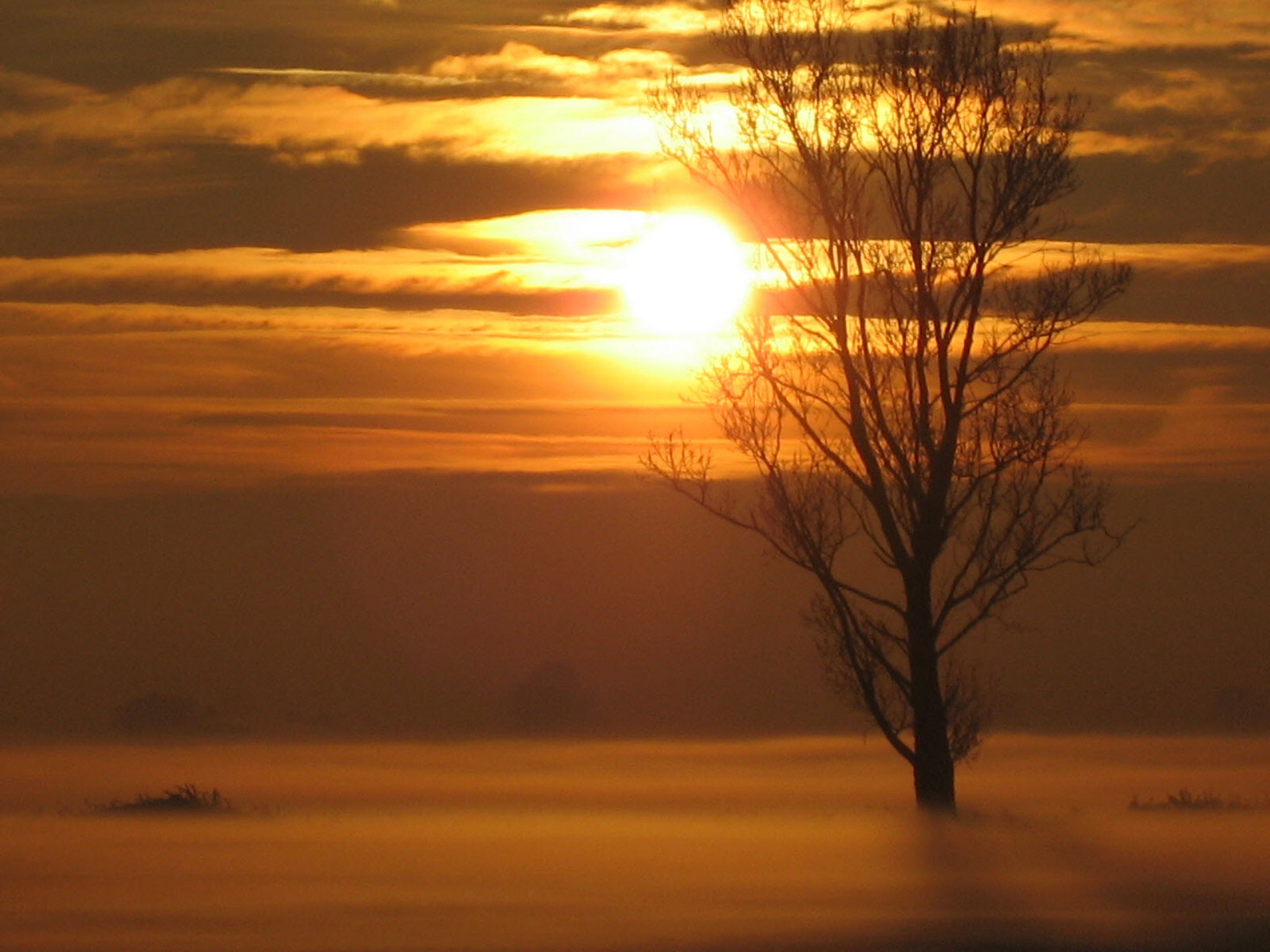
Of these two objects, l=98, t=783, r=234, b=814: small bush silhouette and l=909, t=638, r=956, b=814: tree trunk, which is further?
l=98, t=783, r=234, b=814: small bush silhouette

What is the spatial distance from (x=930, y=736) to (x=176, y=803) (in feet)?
32.0

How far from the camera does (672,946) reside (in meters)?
13.0

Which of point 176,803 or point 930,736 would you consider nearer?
point 930,736

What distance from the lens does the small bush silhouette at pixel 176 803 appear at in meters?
24.3

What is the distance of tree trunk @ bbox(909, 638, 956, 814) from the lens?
21531 mm

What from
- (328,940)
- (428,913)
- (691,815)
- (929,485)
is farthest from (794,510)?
(328,940)

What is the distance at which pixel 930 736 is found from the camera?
2167 centimetres

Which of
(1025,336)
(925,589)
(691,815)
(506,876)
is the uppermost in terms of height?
(1025,336)

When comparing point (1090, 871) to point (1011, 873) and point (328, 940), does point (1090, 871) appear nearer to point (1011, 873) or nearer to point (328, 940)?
point (1011, 873)

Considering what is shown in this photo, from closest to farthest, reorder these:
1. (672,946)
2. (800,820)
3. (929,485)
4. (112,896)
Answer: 1. (672,946)
2. (112,896)
3. (929,485)
4. (800,820)

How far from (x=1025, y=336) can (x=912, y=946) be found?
34.1ft

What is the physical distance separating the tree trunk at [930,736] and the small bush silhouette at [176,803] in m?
8.82

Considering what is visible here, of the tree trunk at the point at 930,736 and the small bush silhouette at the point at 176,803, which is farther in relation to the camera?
the small bush silhouette at the point at 176,803

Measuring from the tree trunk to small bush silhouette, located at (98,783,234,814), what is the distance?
8822mm
